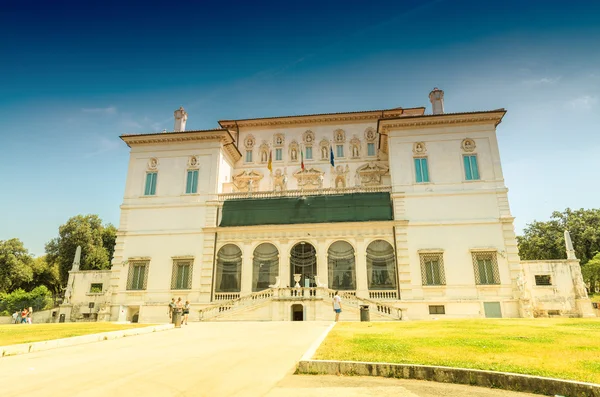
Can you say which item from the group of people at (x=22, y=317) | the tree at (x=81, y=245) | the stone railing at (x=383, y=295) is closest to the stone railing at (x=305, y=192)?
the stone railing at (x=383, y=295)

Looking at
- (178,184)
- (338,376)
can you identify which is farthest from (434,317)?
(178,184)

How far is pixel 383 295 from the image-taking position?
28078 millimetres

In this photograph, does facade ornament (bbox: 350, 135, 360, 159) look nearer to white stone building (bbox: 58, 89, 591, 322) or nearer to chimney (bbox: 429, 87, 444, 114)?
white stone building (bbox: 58, 89, 591, 322)

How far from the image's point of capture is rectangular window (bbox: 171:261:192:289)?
3009 centimetres

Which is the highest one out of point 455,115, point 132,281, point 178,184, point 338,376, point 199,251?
point 455,115

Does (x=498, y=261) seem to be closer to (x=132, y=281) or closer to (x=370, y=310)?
(x=370, y=310)

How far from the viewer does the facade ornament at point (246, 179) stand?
119 ft

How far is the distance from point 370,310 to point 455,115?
17.5m

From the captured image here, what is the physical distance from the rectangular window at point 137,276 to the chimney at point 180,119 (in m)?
13.4

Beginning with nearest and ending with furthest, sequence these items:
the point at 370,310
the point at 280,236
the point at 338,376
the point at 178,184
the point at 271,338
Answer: the point at 338,376, the point at 271,338, the point at 370,310, the point at 280,236, the point at 178,184

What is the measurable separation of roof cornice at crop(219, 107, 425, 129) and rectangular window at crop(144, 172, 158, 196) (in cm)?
901

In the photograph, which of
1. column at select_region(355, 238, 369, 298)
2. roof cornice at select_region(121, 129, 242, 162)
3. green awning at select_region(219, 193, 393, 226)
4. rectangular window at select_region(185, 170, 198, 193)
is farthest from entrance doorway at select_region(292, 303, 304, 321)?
roof cornice at select_region(121, 129, 242, 162)

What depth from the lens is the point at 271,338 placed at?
44.8ft

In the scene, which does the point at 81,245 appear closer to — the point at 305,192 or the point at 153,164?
the point at 153,164
